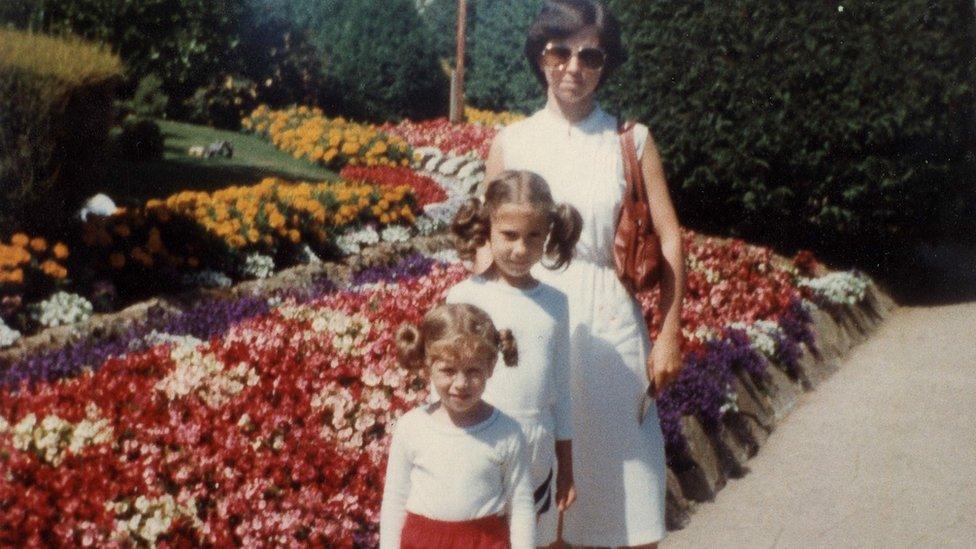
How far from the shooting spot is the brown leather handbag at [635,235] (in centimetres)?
292

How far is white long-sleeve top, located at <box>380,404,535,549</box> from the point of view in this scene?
2.46 metres

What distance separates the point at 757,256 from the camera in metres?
8.46

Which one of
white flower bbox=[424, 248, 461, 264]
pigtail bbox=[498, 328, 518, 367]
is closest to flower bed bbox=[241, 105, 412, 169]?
white flower bbox=[424, 248, 461, 264]

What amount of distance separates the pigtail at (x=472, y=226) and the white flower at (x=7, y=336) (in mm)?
3460

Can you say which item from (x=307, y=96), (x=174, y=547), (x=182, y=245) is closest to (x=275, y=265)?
(x=182, y=245)

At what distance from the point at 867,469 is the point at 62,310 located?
4.26m

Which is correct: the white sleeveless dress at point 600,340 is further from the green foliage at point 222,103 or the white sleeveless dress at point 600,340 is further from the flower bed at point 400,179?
the green foliage at point 222,103

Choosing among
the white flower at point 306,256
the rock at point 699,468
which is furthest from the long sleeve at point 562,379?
the white flower at point 306,256

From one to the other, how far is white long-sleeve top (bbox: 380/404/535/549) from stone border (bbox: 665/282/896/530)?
2.24m

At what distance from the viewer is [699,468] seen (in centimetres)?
495

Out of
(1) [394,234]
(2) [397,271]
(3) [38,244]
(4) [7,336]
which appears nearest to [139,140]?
(1) [394,234]

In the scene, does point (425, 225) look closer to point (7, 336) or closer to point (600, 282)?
point (7, 336)

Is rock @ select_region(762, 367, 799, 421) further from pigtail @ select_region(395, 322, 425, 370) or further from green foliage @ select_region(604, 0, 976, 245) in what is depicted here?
pigtail @ select_region(395, 322, 425, 370)

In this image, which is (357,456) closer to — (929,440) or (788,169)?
(929,440)
